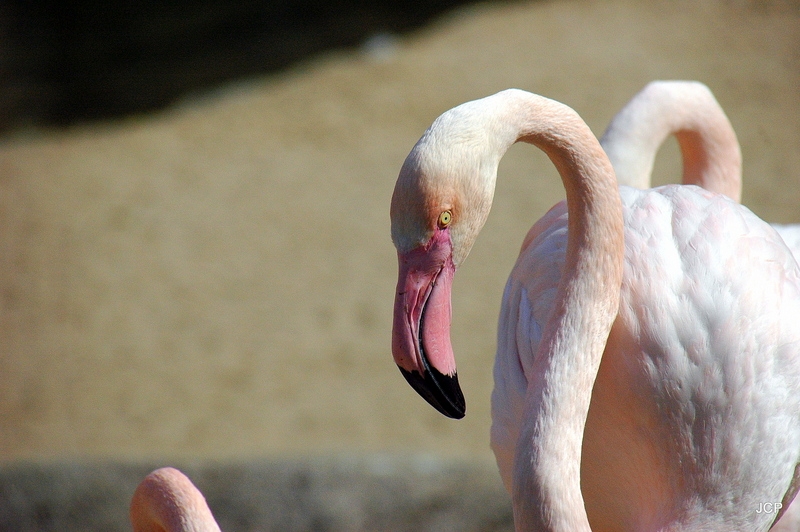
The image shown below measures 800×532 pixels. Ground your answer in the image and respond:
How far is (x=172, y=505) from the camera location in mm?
2131

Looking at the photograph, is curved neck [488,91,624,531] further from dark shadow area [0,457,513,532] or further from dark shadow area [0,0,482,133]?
dark shadow area [0,0,482,133]

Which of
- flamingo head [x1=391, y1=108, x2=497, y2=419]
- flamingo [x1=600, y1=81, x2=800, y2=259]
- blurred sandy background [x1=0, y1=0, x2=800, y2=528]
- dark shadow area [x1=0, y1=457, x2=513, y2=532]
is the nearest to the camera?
flamingo head [x1=391, y1=108, x2=497, y2=419]

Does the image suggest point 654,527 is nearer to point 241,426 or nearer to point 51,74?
point 241,426

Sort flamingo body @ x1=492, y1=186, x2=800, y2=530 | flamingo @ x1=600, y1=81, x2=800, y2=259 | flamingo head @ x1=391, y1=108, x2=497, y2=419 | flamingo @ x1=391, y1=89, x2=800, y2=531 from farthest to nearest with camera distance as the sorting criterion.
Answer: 1. flamingo @ x1=600, y1=81, x2=800, y2=259
2. flamingo body @ x1=492, y1=186, x2=800, y2=530
3. flamingo @ x1=391, y1=89, x2=800, y2=531
4. flamingo head @ x1=391, y1=108, x2=497, y2=419

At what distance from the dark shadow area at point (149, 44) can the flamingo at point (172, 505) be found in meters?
6.93

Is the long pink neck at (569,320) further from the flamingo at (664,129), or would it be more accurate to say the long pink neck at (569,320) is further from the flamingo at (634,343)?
the flamingo at (664,129)

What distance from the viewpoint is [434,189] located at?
1.69 m

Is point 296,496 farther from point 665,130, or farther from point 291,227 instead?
point 291,227

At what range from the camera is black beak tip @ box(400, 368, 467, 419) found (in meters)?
1.78

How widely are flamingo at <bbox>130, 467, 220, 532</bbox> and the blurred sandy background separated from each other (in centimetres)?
179

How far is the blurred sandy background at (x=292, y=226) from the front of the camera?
5211mm

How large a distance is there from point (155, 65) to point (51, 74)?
1105 mm

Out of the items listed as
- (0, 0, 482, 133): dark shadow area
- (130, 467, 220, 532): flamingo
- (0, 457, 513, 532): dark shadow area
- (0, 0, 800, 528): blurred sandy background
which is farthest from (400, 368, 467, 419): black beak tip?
(0, 0, 482, 133): dark shadow area

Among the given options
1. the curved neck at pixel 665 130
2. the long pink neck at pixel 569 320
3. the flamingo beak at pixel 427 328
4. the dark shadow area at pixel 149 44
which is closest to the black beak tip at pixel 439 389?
the flamingo beak at pixel 427 328
